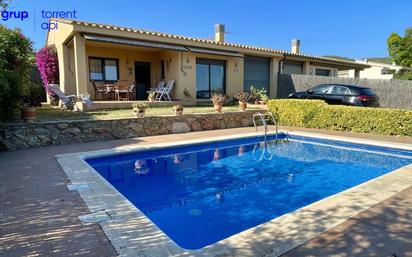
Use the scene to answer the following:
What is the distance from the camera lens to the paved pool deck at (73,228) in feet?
9.68

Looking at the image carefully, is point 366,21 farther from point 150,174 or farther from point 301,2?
point 150,174

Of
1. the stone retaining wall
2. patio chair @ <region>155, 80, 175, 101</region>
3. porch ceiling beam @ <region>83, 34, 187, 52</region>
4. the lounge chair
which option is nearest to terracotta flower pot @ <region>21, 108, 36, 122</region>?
the stone retaining wall

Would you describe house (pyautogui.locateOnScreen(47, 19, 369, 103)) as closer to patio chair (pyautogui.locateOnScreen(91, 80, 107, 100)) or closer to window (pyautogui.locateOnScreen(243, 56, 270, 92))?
window (pyautogui.locateOnScreen(243, 56, 270, 92))

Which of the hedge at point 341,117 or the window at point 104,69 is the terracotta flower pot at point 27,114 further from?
the hedge at point 341,117

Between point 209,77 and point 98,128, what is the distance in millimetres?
8674

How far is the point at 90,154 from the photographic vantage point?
7.43 metres

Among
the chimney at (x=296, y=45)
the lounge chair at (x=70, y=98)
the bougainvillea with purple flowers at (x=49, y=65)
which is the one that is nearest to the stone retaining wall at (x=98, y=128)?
the lounge chair at (x=70, y=98)

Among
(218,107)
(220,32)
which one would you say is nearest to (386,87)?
(218,107)

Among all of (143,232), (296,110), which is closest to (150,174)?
(143,232)

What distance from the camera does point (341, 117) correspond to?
1153 cm

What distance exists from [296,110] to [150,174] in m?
8.23

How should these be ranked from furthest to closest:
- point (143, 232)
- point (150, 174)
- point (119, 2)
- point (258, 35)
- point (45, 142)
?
1. point (258, 35)
2. point (119, 2)
3. point (45, 142)
4. point (150, 174)
5. point (143, 232)

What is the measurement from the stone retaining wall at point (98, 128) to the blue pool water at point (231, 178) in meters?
2.11

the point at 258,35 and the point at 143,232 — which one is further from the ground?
the point at 258,35
